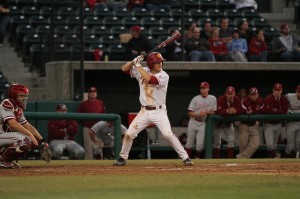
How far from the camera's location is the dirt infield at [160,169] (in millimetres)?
12878

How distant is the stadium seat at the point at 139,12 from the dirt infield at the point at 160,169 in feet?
A: 24.9

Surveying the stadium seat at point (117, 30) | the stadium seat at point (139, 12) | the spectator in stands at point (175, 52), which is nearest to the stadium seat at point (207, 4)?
the stadium seat at point (139, 12)

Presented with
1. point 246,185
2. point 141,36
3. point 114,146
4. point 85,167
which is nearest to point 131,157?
point 114,146

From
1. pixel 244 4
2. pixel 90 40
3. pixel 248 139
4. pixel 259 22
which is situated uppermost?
pixel 244 4

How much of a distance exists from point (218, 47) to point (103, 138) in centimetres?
421

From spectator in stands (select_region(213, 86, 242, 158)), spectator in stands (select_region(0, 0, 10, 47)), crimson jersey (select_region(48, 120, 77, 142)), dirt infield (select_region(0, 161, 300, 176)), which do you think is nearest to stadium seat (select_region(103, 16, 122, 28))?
spectator in stands (select_region(0, 0, 10, 47))

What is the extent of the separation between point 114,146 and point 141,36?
11.0 ft

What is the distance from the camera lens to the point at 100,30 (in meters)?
21.0

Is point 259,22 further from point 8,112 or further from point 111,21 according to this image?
point 8,112

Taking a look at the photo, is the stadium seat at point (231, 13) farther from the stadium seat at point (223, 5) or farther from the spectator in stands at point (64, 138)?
the spectator in stands at point (64, 138)

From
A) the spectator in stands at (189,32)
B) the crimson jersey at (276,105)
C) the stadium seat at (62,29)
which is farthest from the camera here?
the spectator in stands at (189,32)

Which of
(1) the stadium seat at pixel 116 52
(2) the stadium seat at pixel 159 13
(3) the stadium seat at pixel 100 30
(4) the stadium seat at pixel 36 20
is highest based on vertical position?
(2) the stadium seat at pixel 159 13

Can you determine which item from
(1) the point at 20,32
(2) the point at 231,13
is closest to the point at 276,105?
(2) the point at 231,13

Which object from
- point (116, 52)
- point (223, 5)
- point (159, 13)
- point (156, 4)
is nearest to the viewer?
point (116, 52)
